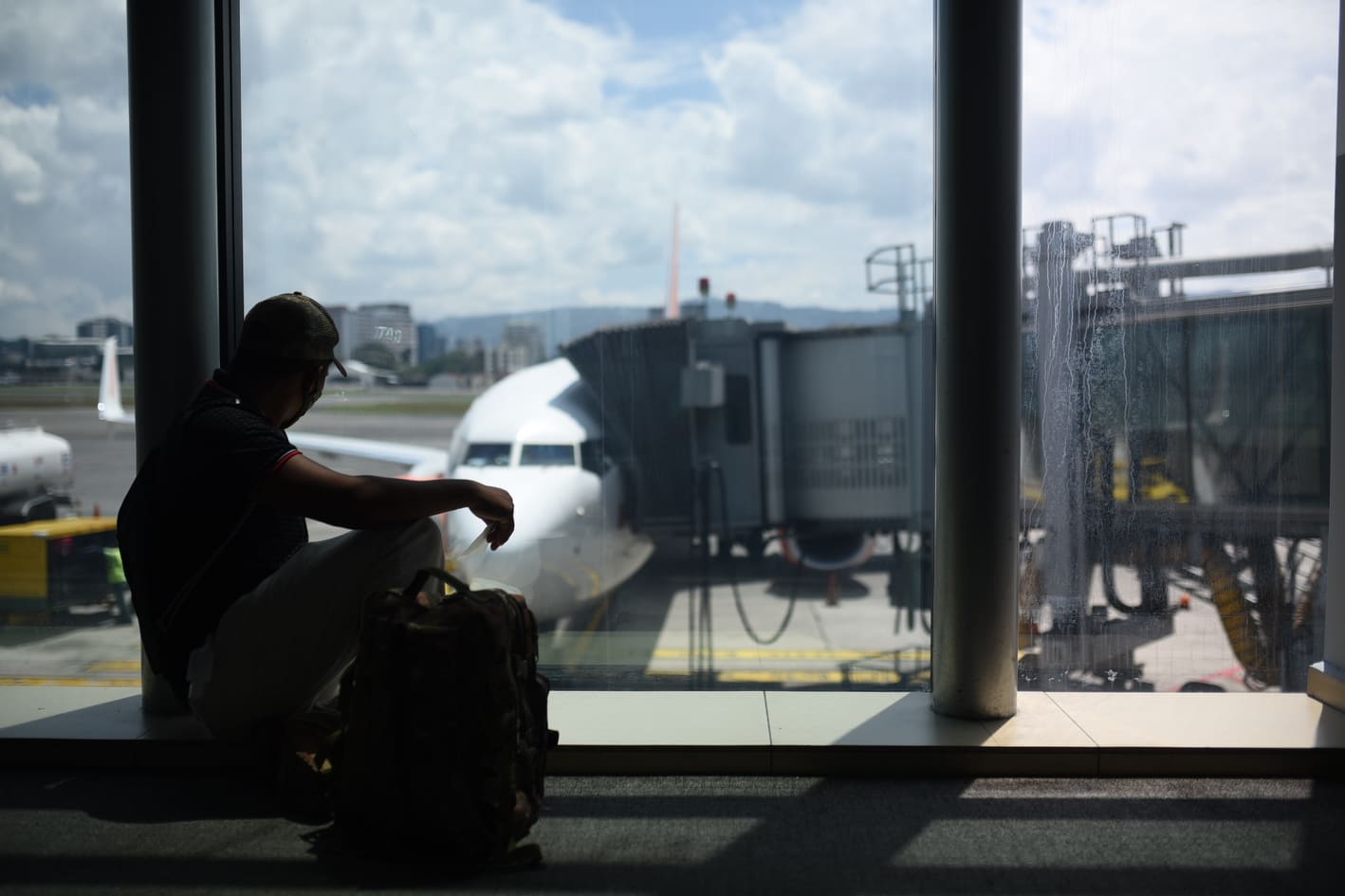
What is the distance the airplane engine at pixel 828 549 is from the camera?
38.3 feet

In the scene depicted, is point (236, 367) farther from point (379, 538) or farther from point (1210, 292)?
point (1210, 292)

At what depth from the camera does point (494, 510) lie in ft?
4.82

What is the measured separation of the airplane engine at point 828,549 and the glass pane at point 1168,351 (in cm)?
836

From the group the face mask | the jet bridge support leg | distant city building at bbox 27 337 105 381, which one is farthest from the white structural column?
distant city building at bbox 27 337 105 381

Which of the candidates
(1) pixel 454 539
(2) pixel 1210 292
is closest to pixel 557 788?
(2) pixel 1210 292

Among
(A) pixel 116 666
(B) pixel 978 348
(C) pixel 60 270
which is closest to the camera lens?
(B) pixel 978 348

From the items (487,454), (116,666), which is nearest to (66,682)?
(116,666)

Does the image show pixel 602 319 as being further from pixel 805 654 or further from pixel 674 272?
pixel 805 654

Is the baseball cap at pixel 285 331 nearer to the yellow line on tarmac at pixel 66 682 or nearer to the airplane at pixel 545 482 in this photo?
the yellow line on tarmac at pixel 66 682

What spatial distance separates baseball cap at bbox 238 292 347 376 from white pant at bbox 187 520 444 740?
0.31 meters

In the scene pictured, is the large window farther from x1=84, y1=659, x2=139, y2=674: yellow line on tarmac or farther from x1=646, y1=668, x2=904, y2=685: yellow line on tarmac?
x1=646, y1=668, x2=904, y2=685: yellow line on tarmac

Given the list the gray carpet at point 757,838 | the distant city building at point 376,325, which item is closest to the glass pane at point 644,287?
Result: the distant city building at point 376,325

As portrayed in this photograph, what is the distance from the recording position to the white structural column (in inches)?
80.2

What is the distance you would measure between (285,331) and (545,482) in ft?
21.4
